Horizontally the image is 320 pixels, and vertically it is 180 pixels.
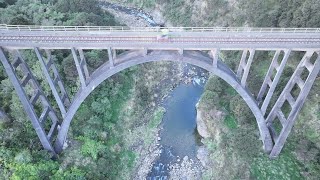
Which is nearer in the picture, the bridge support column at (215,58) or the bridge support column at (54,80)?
the bridge support column at (54,80)

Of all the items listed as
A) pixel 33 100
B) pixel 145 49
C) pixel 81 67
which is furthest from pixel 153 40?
pixel 33 100

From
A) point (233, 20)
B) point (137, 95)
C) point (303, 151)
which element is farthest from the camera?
point (233, 20)

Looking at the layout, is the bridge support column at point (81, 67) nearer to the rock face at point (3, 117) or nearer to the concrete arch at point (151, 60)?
the concrete arch at point (151, 60)

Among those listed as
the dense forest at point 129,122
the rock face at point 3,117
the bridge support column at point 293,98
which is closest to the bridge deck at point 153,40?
the bridge support column at point 293,98

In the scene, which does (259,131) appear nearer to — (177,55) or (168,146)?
(168,146)

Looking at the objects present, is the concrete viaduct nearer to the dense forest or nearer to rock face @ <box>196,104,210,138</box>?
the dense forest

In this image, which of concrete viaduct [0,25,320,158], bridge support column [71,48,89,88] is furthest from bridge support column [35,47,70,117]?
bridge support column [71,48,89,88]

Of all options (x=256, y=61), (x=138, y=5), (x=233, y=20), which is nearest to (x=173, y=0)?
(x=138, y=5)
